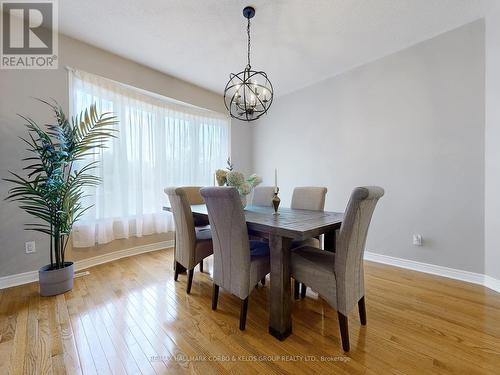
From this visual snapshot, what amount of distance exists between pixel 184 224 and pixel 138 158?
1.67 meters

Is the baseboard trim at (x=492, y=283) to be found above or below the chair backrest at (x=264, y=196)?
below

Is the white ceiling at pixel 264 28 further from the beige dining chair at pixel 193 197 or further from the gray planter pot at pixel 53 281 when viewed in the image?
the gray planter pot at pixel 53 281

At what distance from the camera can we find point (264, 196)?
2.84m

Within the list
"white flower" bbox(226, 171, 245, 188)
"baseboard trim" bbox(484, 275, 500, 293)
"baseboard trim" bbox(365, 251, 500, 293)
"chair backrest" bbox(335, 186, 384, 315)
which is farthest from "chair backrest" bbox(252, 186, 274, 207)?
"baseboard trim" bbox(484, 275, 500, 293)

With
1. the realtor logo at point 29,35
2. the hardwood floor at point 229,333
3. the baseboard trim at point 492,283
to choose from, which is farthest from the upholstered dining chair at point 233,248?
the realtor logo at point 29,35

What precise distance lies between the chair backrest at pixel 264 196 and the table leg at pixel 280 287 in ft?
4.16

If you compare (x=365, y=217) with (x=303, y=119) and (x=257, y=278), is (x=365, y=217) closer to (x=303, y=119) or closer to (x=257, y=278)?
(x=257, y=278)

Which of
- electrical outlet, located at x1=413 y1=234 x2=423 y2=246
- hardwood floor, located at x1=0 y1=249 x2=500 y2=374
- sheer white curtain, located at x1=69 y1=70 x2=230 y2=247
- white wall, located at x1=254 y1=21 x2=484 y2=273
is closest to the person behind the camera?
hardwood floor, located at x1=0 y1=249 x2=500 y2=374

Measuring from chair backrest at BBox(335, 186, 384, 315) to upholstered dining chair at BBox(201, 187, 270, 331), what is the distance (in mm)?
567

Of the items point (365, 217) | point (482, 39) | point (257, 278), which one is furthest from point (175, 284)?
point (482, 39)

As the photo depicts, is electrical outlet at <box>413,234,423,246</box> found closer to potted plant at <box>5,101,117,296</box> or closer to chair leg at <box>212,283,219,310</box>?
chair leg at <box>212,283,219,310</box>

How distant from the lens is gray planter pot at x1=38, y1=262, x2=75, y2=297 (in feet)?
6.73

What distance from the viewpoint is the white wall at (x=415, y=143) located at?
2307 millimetres

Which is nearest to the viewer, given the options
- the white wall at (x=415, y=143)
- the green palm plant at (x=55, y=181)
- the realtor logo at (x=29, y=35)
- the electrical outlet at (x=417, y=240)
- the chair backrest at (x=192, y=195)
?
the green palm plant at (x=55, y=181)
